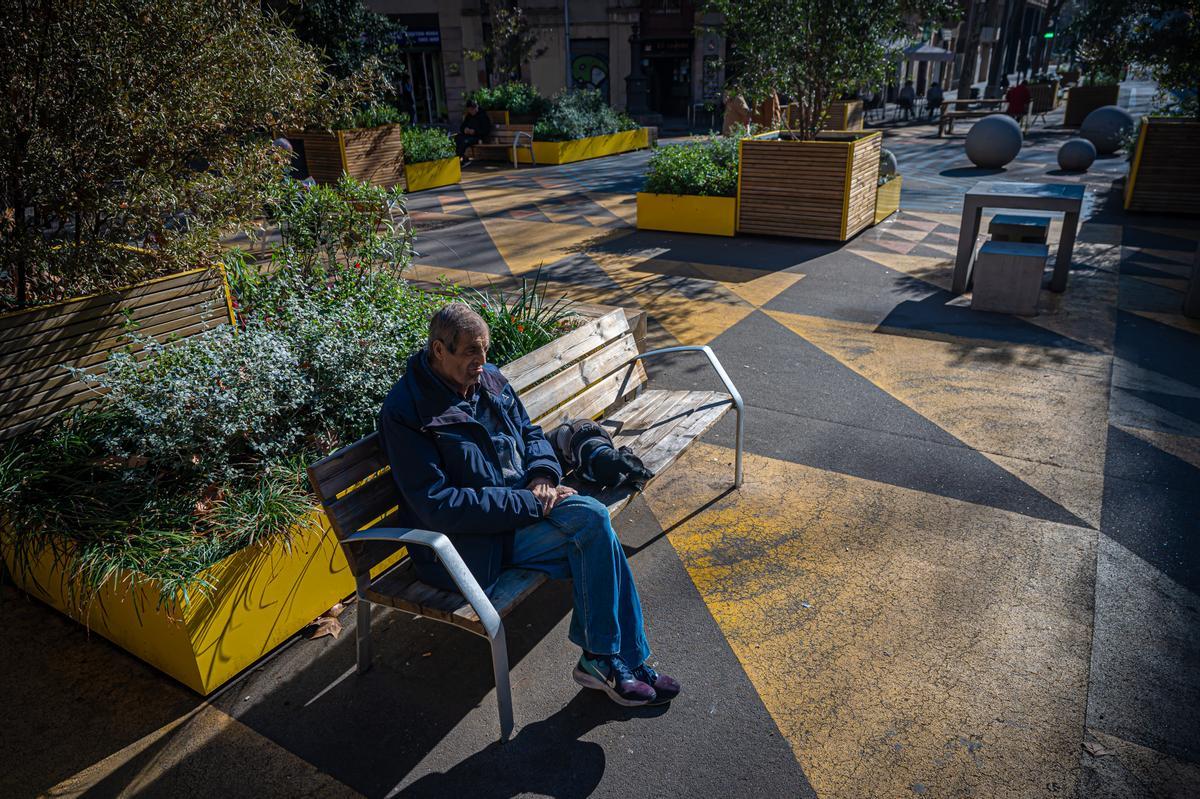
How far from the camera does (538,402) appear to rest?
13.9ft

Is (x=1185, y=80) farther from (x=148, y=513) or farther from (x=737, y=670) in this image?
(x=148, y=513)

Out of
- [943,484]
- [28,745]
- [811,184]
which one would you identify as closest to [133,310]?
[28,745]

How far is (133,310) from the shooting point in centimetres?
496

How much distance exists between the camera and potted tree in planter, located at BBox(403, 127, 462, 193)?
55.0ft

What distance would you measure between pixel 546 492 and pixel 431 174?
15.1m

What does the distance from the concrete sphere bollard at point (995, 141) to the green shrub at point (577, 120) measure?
935cm

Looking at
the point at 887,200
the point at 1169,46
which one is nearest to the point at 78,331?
the point at 887,200

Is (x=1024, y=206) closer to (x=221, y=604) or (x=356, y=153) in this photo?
(x=221, y=604)

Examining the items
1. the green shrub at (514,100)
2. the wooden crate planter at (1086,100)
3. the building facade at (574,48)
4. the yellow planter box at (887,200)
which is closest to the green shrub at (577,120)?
the green shrub at (514,100)

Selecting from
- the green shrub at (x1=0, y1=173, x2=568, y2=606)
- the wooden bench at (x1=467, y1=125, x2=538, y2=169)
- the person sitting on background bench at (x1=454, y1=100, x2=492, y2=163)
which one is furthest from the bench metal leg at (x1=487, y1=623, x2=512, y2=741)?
the person sitting on background bench at (x1=454, y1=100, x2=492, y2=163)

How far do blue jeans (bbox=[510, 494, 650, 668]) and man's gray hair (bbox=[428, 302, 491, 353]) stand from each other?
807 mm

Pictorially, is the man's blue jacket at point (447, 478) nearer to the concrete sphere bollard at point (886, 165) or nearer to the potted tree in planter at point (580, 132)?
the concrete sphere bollard at point (886, 165)

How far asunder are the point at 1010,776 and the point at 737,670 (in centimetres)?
107

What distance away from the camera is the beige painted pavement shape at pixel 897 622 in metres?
2.99
